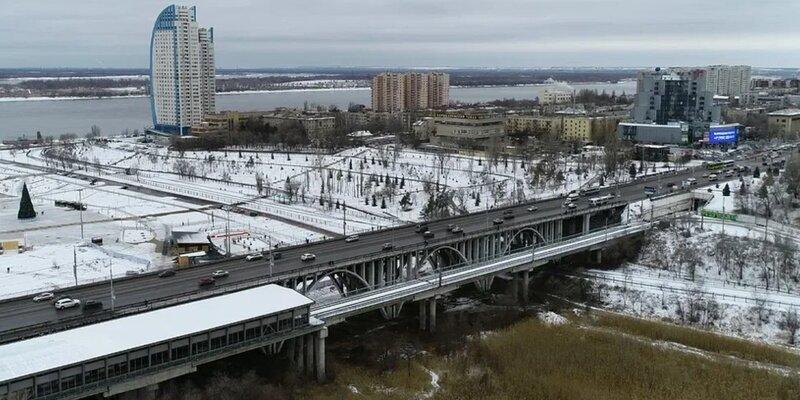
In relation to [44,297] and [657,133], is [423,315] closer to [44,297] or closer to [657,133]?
[44,297]

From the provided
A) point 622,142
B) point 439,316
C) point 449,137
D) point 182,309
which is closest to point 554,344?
point 439,316

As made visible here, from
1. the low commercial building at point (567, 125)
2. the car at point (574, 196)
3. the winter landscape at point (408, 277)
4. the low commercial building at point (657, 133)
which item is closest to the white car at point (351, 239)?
the winter landscape at point (408, 277)

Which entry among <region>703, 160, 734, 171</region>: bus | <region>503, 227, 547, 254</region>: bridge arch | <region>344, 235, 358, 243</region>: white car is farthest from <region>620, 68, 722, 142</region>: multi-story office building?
<region>344, 235, 358, 243</region>: white car

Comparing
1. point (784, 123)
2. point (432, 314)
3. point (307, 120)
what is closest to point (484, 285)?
point (432, 314)

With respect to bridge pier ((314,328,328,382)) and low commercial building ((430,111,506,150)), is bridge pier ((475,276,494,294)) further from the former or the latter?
low commercial building ((430,111,506,150))

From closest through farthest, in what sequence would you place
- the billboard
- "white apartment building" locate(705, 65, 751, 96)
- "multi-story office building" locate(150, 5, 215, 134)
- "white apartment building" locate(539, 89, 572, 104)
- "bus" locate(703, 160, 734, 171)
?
"bus" locate(703, 160, 734, 171), the billboard, "multi-story office building" locate(150, 5, 215, 134), "white apartment building" locate(539, 89, 572, 104), "white apartment building" locate(705, 65, 751, 96)

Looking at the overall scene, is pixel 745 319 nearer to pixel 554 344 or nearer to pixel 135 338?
pixel 554 344
